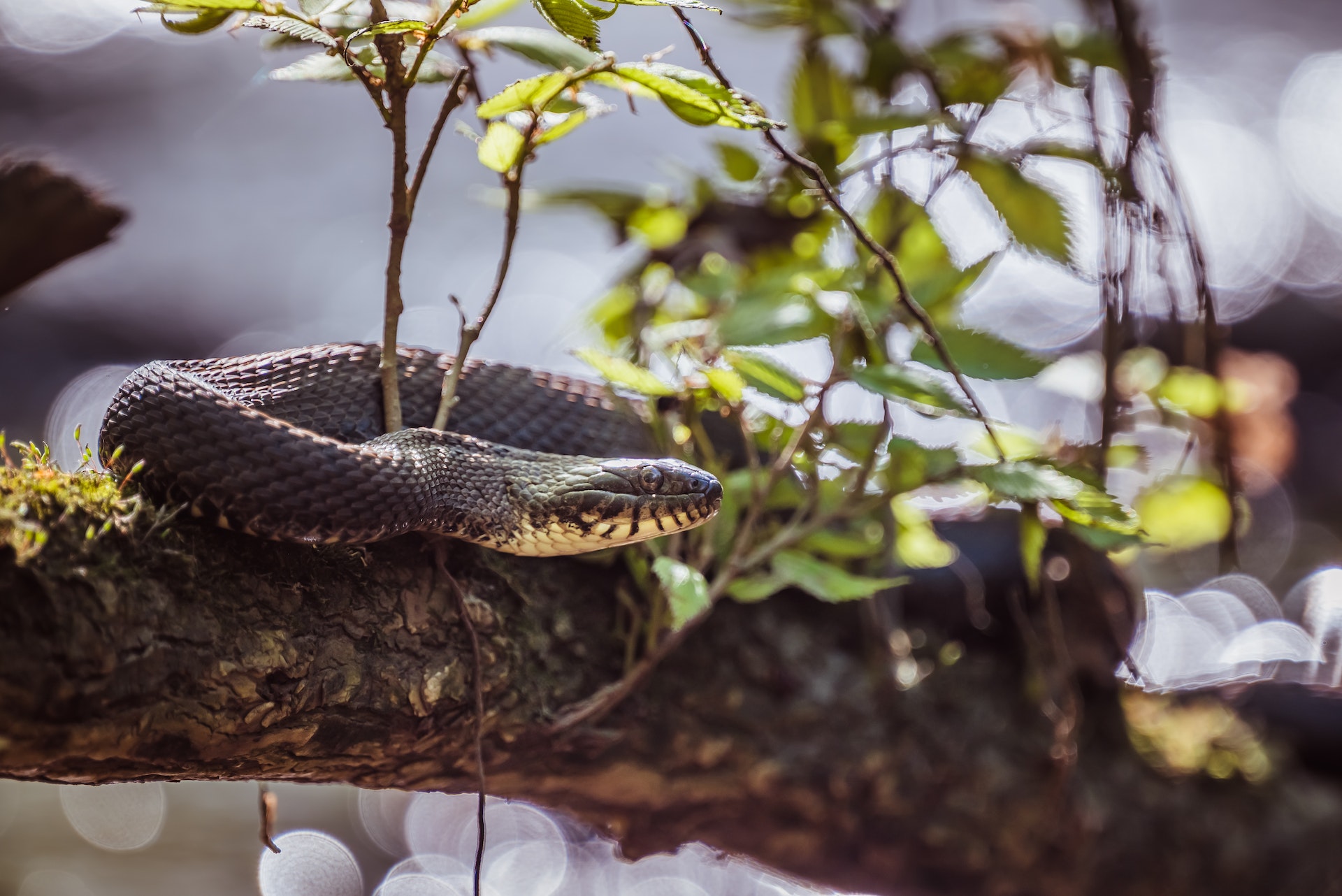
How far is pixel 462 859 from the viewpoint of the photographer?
841 cm

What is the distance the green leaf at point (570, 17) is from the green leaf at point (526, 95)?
0.19 metres

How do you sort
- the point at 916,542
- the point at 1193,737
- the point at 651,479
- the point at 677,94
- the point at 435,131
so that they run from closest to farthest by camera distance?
the point at 677,94
the point at 435,131
the point at 651,479
the point at 916,542
the point at 1193,737

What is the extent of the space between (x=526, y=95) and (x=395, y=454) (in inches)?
28.3

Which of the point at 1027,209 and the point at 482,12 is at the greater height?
the point at 482,12

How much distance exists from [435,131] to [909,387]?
1.14m

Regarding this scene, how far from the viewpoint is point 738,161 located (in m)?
3.04

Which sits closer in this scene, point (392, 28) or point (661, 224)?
point (392, 28)

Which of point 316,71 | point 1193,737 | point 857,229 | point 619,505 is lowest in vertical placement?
point 1193,737

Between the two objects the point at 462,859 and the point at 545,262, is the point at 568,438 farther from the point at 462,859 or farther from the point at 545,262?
the point at 462,859

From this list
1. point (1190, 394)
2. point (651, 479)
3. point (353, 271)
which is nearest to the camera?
point (651, 479)

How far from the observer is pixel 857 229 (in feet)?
5.75

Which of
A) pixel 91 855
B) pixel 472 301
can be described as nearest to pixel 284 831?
pixel 91 855

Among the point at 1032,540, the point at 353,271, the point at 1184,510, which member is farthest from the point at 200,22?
the point at 353,271

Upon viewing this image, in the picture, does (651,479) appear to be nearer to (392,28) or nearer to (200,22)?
(392,28)
